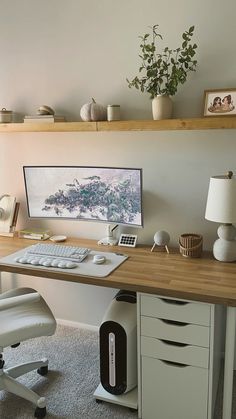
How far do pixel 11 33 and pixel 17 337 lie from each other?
1889mm

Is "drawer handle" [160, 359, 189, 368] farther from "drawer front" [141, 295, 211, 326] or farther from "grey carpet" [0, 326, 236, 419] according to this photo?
"grey carpet" [0, 326, 236, 419]

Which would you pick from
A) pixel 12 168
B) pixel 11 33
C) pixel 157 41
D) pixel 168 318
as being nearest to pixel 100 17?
pixel 157 41

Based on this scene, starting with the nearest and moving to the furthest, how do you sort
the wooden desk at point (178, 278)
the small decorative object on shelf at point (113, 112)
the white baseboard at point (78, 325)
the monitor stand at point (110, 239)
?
1. the wooden desk at point (178, 278)
2. the small decorative object on shelf at point (113, 112)
3. the monitor stand at point (110, 239)
4. the white baseboard at point (78, 325)

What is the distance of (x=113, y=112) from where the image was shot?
2.15 meters

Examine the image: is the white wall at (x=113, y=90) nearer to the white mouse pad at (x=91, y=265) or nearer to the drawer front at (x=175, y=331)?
the white mouse pad at (x=91, y=265)

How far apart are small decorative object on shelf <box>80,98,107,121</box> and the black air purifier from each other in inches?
41.3

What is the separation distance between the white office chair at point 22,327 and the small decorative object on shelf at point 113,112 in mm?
1036

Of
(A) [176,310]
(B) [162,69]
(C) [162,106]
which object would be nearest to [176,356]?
(A) [176,310]

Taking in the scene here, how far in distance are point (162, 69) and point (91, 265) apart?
112 cm

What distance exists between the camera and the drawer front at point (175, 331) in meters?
1.69

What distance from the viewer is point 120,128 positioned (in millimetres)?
2090

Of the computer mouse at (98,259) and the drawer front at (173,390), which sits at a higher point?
the computer mouse at (98,259)

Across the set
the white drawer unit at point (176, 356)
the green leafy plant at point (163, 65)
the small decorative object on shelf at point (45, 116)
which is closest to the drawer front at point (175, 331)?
the white drawer unit at point (176, 356)

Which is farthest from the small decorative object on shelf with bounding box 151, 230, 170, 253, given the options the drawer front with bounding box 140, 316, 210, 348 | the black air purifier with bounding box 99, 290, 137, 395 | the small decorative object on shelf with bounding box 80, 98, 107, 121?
the small decorative object on shelf with bounding box 80, 98, 107, 121
